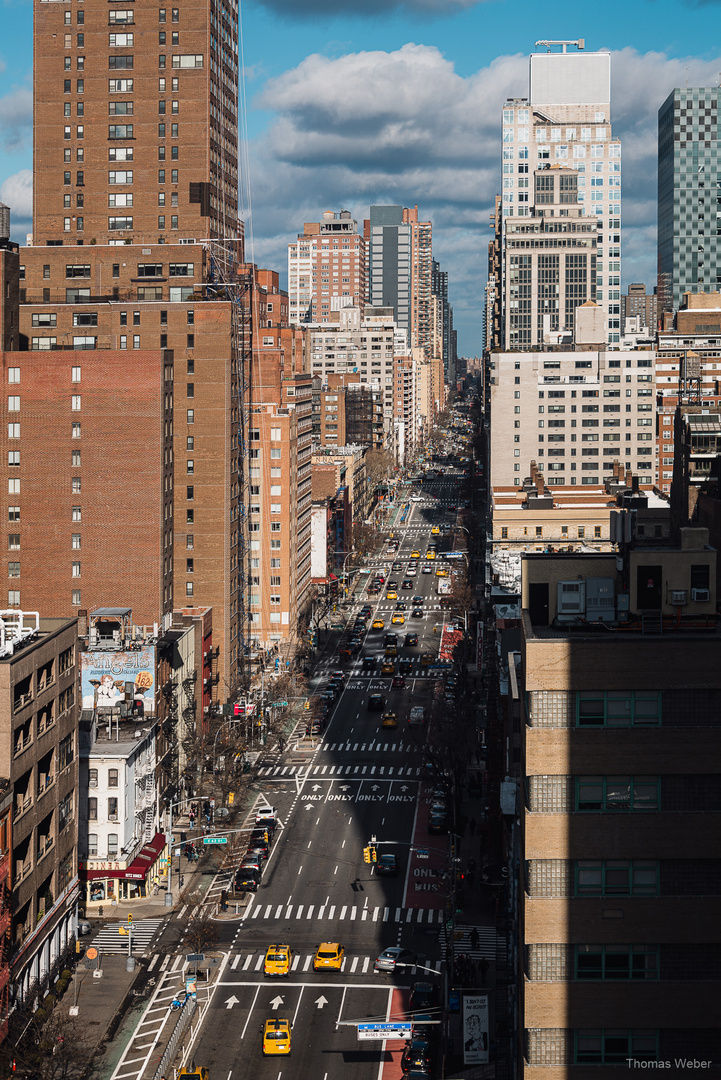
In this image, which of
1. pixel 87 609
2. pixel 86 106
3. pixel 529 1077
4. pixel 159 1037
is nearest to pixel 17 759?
pixel 159 1037

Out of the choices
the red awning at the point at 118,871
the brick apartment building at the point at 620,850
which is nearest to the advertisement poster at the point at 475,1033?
the brick apartment building at the point at 620,850

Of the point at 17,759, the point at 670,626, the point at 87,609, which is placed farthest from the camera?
the point at 87,609

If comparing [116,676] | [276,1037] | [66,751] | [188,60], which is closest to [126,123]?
[188,60]

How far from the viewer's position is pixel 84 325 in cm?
13338

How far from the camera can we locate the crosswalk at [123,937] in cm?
8162

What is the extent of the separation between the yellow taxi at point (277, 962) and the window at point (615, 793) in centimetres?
3786

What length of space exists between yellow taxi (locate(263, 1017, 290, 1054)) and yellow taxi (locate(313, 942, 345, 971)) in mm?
9452

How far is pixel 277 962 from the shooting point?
253 feet

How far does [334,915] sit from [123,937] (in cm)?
1311

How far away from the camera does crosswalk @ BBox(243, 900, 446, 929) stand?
8575cm

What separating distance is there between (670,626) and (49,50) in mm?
Answer: 114233

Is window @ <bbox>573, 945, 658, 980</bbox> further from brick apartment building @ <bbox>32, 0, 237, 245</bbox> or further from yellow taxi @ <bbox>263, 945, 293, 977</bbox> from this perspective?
brick apartment building @ <bbox>32, 0, 237, 245</bbox>

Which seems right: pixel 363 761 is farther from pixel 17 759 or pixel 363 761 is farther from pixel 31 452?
pixel 17 759

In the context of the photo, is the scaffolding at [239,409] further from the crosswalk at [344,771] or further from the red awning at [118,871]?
the red awning at [118,871]
